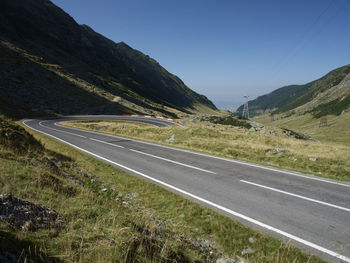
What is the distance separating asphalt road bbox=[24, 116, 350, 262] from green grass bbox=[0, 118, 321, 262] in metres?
0.70

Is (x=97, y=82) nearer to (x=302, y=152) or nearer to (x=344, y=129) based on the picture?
(x=302, y=152)

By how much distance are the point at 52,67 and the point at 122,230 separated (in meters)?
86.4

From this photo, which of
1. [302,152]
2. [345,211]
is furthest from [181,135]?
[345,211]

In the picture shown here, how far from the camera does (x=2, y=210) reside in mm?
3107

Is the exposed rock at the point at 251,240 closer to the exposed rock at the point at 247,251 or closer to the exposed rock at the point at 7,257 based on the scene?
the exposed rock at the point at 247,251

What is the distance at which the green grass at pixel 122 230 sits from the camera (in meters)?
2.74

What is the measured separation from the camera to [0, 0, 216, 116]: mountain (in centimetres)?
5197

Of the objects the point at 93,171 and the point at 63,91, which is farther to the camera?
the point at 63,91

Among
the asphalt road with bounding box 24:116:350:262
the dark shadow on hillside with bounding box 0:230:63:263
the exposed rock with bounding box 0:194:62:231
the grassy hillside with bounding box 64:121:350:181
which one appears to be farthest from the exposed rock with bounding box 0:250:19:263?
the grassy hillside with bounding box 64:121:350:181

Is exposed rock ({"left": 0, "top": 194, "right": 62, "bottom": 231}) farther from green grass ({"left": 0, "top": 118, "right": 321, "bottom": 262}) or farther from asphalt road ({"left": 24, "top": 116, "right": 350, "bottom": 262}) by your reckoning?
asphalt road ({"left": 24, "top": 116, "right": 350, "bottom": 262})

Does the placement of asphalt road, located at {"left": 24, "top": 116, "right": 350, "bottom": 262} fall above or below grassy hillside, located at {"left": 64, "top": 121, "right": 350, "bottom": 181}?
below

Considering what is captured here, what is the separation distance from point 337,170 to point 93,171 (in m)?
14.8

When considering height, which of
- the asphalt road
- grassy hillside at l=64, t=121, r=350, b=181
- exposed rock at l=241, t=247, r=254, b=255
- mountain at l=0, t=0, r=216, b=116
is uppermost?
mountain at l=0, t=0, r=216, b=116

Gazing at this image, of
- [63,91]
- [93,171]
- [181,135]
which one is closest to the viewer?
[93,171]
